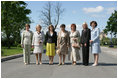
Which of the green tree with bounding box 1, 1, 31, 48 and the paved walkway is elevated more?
the green tree with bounding box 1, 1, 31, 48

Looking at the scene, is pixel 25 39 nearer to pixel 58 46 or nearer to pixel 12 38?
pixel 58 46

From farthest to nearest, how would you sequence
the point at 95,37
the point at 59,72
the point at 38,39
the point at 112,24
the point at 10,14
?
1. the point at 112,24
2. the point at 10,14
3. the point at 38,39
4. the point at 95,37
5. the point at 59,72

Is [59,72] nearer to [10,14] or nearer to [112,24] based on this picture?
[10,14]

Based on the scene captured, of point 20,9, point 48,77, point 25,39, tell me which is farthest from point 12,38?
point 48,77

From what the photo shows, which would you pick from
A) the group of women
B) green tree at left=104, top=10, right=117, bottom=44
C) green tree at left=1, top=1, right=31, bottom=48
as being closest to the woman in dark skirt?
the group of women

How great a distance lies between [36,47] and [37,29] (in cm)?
78

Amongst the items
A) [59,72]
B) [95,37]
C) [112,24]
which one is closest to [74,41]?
[95,37]

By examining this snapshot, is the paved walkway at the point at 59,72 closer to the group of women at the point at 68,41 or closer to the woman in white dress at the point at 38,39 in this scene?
the group of women at the point at 68,41

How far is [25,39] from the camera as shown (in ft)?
35.8

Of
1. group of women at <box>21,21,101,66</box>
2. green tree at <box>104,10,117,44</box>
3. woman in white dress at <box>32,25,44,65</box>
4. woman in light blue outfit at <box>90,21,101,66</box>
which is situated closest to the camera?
woman in light blue outfit at <box>90,21,101,66</box>

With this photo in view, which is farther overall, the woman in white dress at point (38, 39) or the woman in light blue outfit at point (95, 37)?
the woman in white dress at point (38, 39)

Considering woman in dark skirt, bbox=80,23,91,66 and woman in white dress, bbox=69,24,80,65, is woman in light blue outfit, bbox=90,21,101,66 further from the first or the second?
woman in white dress, bbox=69,24,80,65

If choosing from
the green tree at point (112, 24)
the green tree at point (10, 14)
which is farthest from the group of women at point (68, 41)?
the green tree at point (112, 24)

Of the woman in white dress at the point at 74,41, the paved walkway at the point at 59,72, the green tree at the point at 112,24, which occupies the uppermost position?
the green tree at the point at 112,24
